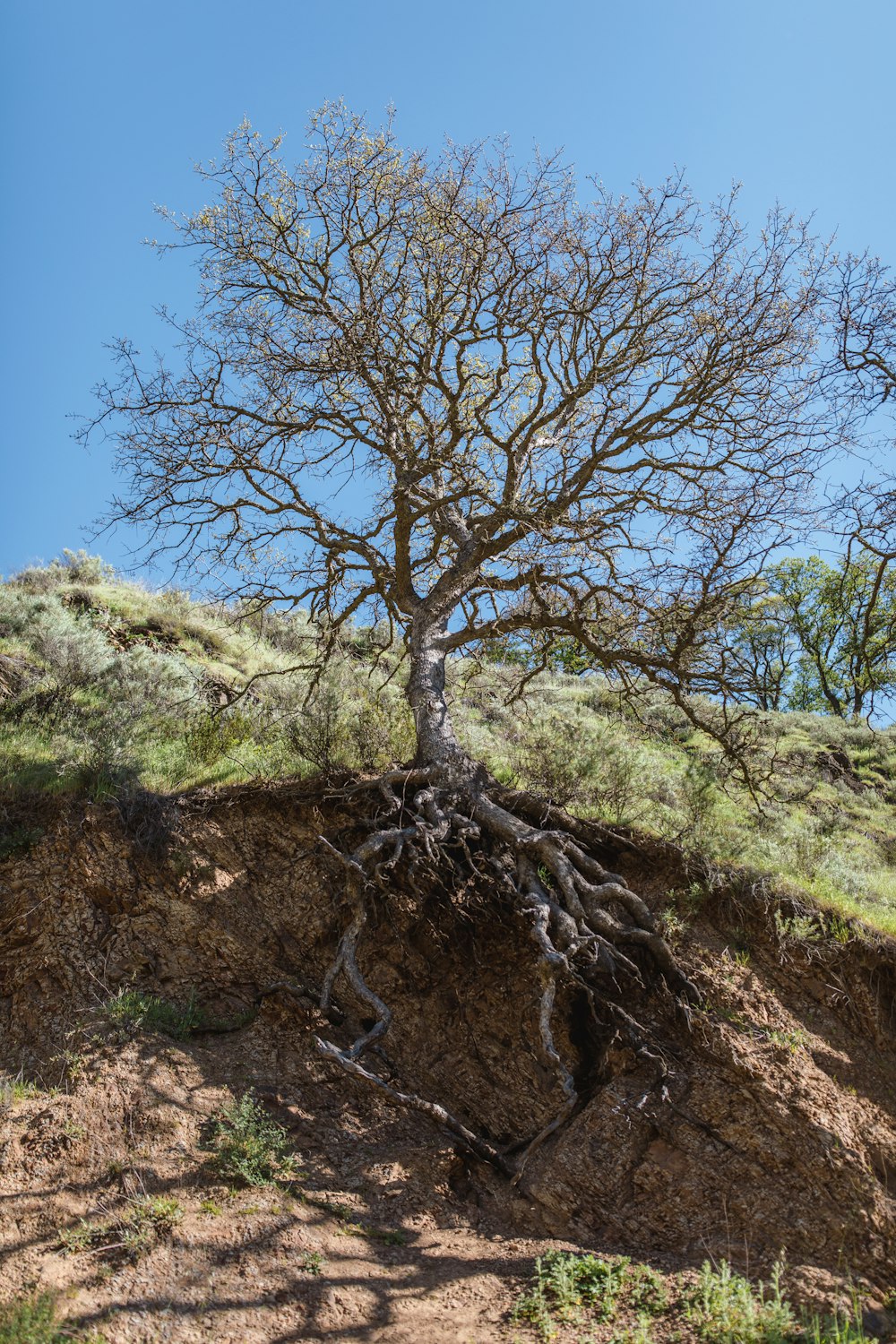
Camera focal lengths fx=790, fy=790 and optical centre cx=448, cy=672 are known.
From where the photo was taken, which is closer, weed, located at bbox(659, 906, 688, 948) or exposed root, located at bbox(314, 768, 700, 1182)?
exposed root, located at bbox(314, 768, 700, 1182)

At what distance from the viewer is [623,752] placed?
9805 mm

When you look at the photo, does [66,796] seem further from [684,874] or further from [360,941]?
[684,874]

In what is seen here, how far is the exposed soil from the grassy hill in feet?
1.82

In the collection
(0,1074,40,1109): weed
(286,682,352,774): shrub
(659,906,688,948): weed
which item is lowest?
(0,1074,40,1109): weed

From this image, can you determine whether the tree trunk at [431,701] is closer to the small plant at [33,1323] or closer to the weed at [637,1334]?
the weed at [637,1334]

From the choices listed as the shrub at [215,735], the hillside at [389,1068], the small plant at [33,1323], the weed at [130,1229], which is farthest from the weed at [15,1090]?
the shrub at [215,735]

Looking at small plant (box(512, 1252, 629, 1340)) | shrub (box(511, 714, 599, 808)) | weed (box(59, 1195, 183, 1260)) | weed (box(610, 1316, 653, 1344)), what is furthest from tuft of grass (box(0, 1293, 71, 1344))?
shrub (box(511, 714, 599, 808))

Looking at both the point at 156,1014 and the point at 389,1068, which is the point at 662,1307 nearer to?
the point at 389,1068

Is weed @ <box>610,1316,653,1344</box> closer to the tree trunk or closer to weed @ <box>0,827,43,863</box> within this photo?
the tree trunk

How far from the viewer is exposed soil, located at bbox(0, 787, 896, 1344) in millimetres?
4715

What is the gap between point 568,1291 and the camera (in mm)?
4586

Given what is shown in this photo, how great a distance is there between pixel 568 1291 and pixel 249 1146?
227cm

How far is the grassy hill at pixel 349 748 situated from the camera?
8.02 m

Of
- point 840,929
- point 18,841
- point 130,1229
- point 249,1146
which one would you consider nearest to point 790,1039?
point 840,929
